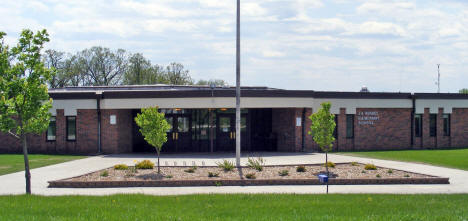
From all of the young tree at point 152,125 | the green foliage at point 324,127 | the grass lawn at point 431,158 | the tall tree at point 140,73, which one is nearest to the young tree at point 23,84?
the young tree at point 152,125

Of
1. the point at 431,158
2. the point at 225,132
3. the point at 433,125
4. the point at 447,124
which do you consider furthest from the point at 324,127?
the point at 447,124

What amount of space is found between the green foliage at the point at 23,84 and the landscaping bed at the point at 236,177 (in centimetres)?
318

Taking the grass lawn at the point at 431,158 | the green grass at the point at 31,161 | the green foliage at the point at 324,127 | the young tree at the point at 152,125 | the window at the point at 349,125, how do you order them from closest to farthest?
the young tree at the point at 152,125, the green foliage at the point at 324,127, the green grass at the point at 31,161, the grass lawn at the point at 431,158, the window at the point at 349,125

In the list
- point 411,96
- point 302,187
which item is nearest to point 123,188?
point 302,187

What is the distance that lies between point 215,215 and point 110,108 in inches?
697

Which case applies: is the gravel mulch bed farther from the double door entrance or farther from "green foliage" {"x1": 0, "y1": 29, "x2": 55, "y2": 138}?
the double door entrance

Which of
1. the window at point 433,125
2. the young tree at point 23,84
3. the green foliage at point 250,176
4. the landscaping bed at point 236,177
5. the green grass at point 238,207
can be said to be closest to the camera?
the green grass at point 238,207

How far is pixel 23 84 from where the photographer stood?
42.0 feet

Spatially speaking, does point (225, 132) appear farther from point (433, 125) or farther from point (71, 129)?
point (433, 125)

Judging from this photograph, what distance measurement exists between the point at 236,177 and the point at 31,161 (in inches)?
461

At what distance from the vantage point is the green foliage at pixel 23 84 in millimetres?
12719

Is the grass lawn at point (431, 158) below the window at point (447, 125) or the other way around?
below

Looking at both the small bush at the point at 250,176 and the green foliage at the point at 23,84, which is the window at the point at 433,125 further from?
the green foliage at the point at 23,84

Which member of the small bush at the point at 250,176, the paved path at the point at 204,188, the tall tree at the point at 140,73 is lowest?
the paved path at the point at 204,188
